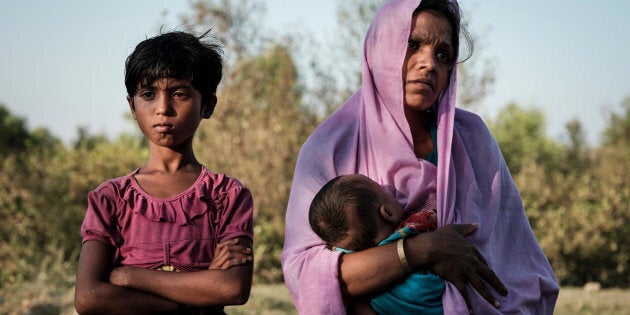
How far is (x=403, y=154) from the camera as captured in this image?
3309 millimetres

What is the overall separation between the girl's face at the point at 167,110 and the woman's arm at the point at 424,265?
799mm

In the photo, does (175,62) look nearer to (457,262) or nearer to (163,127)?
(163,127)

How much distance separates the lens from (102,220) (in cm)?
287

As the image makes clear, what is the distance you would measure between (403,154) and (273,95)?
7.81 metres

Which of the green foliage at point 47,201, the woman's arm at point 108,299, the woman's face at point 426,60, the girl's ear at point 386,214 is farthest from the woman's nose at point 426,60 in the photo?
the green foliage at point 47,201

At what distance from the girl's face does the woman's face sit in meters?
0.97

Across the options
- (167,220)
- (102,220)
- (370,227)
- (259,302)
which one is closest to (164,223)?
(167,220)

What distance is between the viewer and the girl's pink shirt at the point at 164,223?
282 centimetres

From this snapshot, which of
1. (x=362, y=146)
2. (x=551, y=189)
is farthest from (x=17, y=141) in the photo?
(x=362, y=146)

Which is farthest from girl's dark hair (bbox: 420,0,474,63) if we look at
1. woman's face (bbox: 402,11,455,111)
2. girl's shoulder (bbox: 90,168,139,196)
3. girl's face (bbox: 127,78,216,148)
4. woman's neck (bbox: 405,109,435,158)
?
girl's shoulder (bbox: 90,168,139,196)

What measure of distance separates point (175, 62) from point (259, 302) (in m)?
5.32

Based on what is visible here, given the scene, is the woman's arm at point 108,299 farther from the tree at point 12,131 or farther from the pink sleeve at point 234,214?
the tree at point 12,131

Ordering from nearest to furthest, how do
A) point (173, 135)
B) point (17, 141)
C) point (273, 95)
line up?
point (173, 135), point (273, 95), point (17, 141)

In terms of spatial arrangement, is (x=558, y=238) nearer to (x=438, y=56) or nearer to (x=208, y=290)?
(x=438, y=56)
